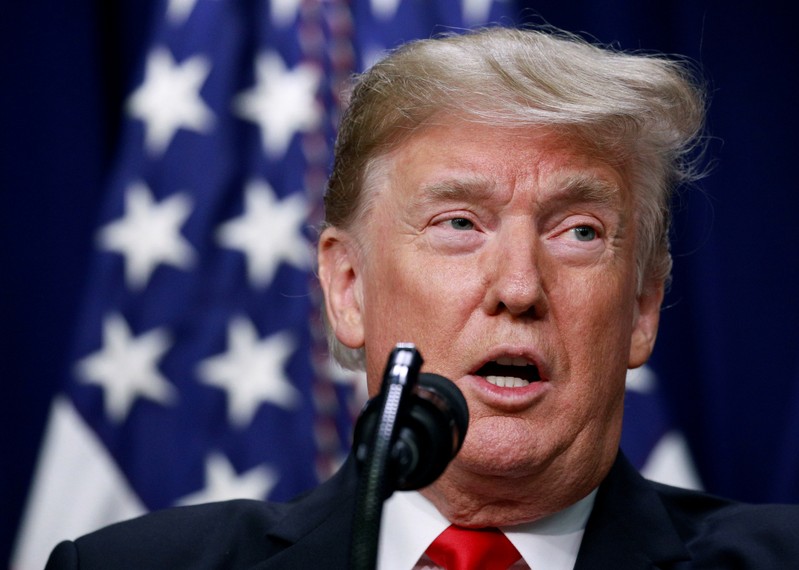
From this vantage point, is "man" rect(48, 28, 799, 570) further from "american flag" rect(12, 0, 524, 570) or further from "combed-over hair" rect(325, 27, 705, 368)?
"american flag" rect(12, 0, 524, 570)

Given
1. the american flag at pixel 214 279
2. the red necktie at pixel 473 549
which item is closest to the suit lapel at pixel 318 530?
the red necktie at pixel 473 549

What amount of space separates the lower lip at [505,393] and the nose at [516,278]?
12cm

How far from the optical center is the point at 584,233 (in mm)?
2057

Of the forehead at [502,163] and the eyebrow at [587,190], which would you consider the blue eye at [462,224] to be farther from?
the eyebrow at [587,190]

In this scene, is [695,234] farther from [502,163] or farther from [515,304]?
[515,304]

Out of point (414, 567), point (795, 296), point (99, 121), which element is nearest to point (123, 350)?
point (99, 121)

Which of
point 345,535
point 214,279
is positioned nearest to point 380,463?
point 345,535

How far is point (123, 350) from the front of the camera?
10.1 ft

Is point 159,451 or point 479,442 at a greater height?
point 479,442

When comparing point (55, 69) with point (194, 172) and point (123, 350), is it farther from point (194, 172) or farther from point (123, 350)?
point (123, 350)

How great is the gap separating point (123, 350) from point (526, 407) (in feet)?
4.89

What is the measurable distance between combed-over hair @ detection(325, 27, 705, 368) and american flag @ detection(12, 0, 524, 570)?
87 centimetres

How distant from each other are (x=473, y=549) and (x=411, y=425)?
80 cm

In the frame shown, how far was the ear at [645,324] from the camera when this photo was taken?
2203 millimetres
